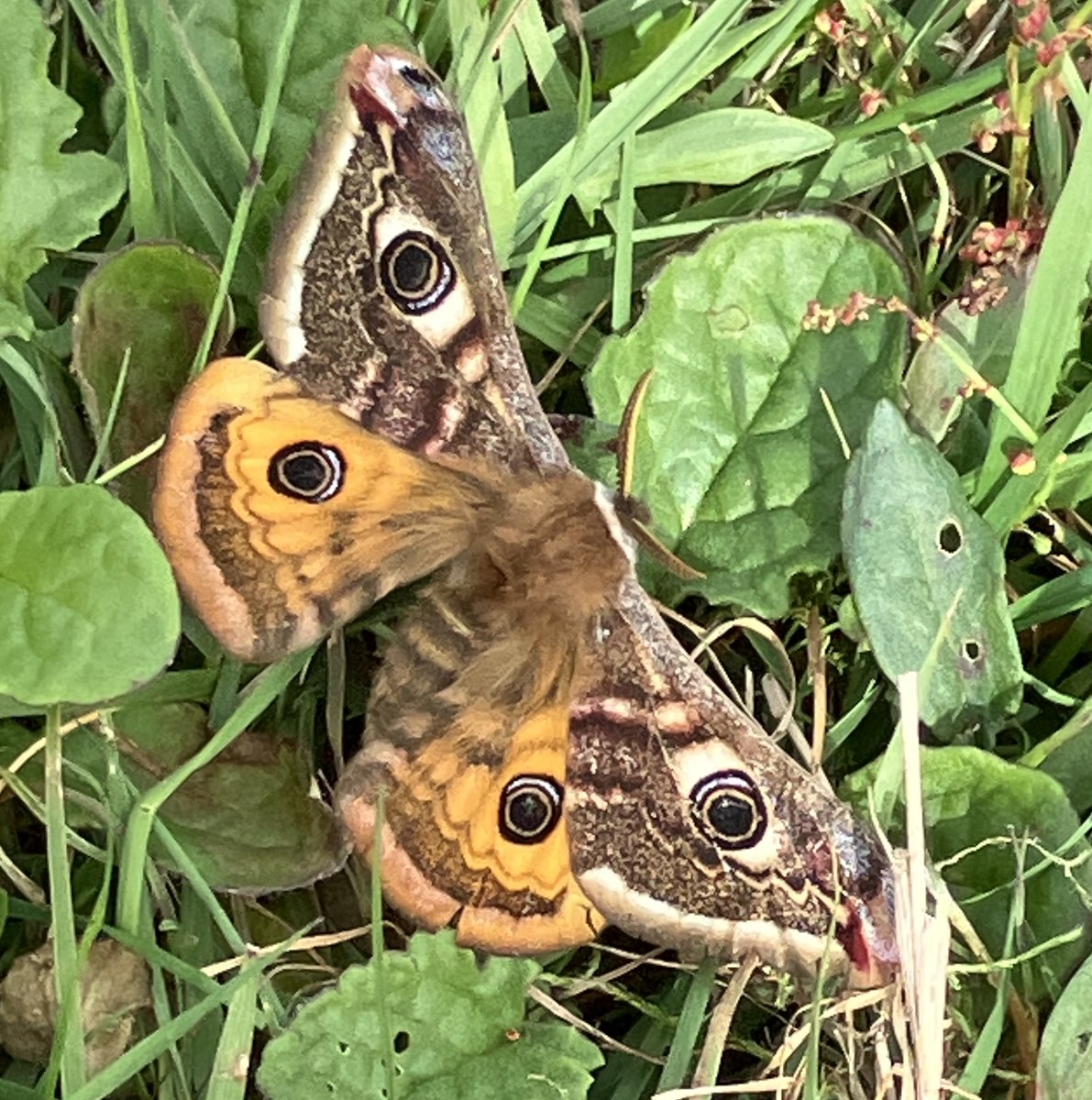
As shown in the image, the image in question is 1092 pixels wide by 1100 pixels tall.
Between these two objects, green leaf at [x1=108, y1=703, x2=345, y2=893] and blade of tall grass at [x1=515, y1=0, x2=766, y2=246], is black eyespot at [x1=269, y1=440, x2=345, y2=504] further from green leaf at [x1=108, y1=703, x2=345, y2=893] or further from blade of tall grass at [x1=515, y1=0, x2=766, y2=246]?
blade of tall grass at [x1=515, y1=0, x2=766, y2=246]

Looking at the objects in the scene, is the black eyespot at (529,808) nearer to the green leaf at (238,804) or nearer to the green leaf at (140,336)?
the green leaf at (238,804)

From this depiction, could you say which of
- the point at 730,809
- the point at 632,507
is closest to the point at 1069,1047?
the point at 730,809

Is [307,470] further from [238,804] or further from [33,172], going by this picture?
[33,172]

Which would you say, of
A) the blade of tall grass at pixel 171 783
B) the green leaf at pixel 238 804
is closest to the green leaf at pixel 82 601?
the blade of tall grass at pixel 171 783

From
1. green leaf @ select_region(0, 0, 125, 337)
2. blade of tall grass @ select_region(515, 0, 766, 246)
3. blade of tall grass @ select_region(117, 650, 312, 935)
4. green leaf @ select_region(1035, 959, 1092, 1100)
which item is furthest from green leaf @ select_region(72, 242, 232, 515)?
green leaf @ select_region(1035, 959, 1092, 1100)

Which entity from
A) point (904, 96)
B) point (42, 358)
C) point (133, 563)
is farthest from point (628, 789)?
point (904, 96)

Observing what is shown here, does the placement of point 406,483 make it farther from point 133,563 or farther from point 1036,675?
point 1036,675

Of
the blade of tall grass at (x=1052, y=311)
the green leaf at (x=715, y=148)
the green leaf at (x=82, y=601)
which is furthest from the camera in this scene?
the green leaf at (x=715, y=148)
